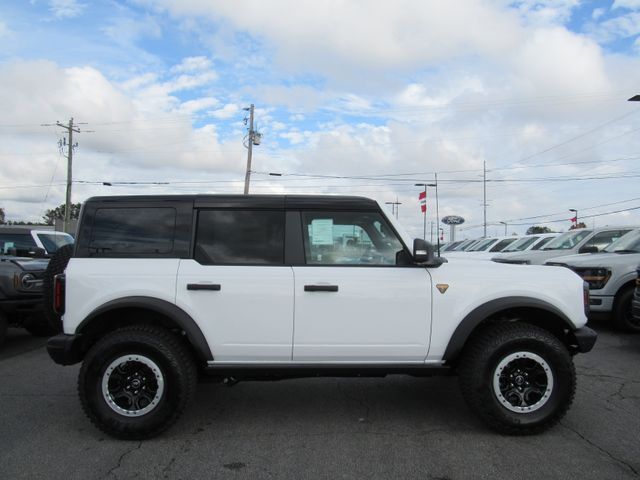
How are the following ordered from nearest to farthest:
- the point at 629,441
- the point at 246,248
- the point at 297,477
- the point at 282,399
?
the point at 297,477 < the point at 629,441 < the point at 246,248 < the point at 282,399

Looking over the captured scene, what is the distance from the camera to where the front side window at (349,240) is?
4297 millimetres

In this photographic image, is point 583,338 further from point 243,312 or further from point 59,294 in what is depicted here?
point 59,294

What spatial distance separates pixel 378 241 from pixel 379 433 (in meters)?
1.53

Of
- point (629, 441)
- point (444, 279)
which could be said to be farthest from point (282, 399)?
Result: point (629, 441)

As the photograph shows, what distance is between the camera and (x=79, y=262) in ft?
13.9

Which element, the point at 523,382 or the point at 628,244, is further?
the point at 628,244

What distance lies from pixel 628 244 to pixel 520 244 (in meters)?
6.48

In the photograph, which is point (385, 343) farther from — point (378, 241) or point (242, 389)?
point (242, 389)

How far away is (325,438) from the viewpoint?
4.12 metres

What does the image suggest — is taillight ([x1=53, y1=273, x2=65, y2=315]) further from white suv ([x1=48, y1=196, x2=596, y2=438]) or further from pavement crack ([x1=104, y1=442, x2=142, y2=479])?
pavement crack ([x1=104, y1=442, x2=142, y2=479])

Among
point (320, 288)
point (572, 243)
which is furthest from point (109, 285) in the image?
point (572, 243)

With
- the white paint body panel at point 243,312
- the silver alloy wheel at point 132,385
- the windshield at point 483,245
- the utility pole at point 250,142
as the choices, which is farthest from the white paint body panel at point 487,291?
the utility pole at point 250,142

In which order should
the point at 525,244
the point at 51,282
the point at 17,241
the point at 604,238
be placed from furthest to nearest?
the point at 525,244
the point at 604,238
the point at 17,241
the point at 51,282

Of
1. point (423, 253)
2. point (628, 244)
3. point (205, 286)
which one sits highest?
point (628, 244)
